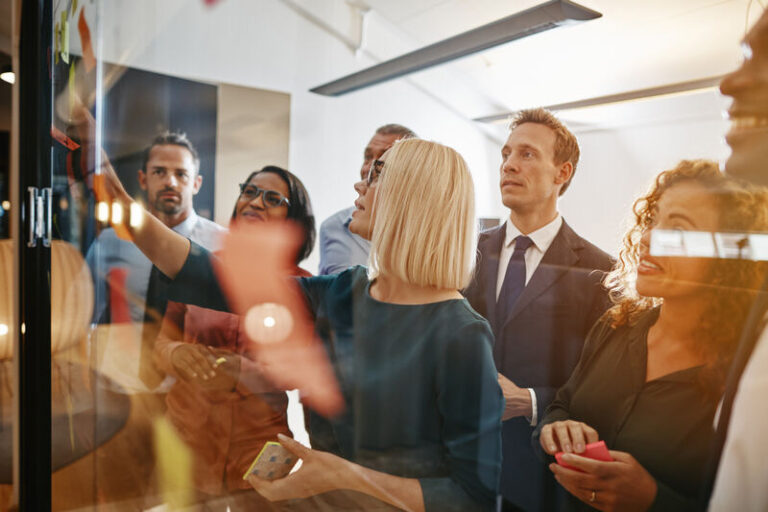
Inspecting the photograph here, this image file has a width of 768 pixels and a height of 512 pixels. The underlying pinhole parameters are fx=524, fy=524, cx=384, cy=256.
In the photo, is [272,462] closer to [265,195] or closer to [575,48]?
[265,195]

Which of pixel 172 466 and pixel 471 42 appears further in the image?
pixel 172 466

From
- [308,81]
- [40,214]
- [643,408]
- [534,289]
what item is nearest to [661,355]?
[643,408]

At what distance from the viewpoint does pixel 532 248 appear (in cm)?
69

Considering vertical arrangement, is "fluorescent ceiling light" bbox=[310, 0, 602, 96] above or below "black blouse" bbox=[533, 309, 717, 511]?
above

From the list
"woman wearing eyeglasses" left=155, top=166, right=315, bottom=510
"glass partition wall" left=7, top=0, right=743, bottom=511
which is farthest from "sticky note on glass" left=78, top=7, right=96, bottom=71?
"woman wearing eyeglasses" left=155, top=166, right=315, bottom=510

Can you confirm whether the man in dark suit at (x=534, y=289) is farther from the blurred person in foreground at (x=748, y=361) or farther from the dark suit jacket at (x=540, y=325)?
the blurred person in foreground at (x=748, y=361)

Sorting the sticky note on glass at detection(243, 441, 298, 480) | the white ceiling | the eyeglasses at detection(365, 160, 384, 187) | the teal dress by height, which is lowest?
the sticky note on glass at detection(243, 441, 298, 480)

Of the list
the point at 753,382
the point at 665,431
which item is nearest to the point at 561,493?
the point at 665,431

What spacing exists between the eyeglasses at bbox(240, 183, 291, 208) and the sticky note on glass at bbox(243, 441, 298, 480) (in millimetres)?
492

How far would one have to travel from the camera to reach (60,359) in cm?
197

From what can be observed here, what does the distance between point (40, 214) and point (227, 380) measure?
1.20 m

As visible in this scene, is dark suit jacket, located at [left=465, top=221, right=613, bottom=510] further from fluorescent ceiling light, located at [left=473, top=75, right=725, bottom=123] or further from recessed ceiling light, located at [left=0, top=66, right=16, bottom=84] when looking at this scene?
recessed ceiling light, located at [left=0, top=66, right=16, bottom=84]

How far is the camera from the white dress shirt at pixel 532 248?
67 cm

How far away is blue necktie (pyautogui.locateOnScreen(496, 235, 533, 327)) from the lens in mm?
696
